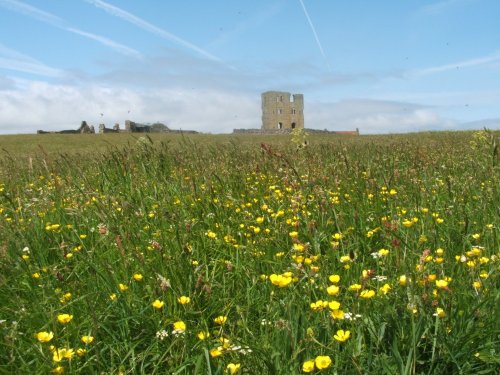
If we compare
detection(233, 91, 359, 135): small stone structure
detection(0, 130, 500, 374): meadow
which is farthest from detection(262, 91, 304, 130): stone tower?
detection(0, 130, 500, 374): meadow

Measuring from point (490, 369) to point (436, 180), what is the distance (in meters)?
3.51

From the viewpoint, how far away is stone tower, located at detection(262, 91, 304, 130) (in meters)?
73.2

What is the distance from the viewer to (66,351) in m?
1.99

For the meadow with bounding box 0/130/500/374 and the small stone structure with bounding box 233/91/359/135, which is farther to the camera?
the small stone structure with bounding box 233/91/359/135

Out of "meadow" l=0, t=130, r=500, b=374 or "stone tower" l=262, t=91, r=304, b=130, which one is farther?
"stone tower" l=262, t=91, r=304, b=130

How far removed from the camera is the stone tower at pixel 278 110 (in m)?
73.2

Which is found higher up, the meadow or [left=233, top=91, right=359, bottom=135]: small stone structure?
[left=233, top=91, right=359, bottom=135]: small stone structure

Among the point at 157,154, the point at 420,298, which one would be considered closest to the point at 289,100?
the point at 157,154

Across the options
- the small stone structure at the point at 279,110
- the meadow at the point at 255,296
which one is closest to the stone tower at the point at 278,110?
the small stone structure at the point at 279,110

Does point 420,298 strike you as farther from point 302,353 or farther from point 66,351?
point 66,351

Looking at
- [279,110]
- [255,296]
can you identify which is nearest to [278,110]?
[279,110]

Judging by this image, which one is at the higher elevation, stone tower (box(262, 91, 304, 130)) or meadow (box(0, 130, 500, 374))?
stone tower (box(262, 91, 304, 130))

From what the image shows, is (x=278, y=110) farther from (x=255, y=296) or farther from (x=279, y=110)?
(x=255, y=296)

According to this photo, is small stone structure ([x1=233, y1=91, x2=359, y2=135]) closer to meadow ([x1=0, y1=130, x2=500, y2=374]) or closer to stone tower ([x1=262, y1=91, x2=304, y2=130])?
stone tower ([x1=262, y1=91, x2=304, y2=130])
